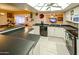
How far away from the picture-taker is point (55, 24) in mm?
2477

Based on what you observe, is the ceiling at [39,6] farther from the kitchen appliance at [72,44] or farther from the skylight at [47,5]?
the kitchen appliance at [72,44]

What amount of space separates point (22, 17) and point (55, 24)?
940mm

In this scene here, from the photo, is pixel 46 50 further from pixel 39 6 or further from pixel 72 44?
pixel 39 6

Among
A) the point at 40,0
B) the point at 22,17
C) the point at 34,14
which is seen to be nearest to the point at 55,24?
the point at 34,14

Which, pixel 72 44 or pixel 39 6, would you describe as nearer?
pixel 39 6

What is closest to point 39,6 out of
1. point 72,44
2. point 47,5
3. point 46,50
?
point 47,5

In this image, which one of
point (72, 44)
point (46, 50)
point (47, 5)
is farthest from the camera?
point (72, 44)

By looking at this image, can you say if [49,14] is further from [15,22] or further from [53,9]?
[15,22]

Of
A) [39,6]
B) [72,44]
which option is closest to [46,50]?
[72,44]

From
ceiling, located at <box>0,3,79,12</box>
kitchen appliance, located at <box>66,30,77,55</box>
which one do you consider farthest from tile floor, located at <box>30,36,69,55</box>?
ceiling, located at <box>0,3,79,12</box>

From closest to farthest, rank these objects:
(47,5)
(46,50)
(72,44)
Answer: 1. (47,5)
2. (46,50)
3. (72,44)

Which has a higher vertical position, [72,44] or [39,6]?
[39,6]

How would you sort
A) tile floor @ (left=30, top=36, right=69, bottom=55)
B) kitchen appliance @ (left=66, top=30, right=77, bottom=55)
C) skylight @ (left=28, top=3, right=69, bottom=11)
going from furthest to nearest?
kitchen appliance @ (left=66, top=30, right=77, bottom=55) < tile floor @ (left=30, top=36, right=69, bottom=55) < skylight @ (left=28, top=3, right=69, bottom=11)

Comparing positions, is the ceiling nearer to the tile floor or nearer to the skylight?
the skylight
